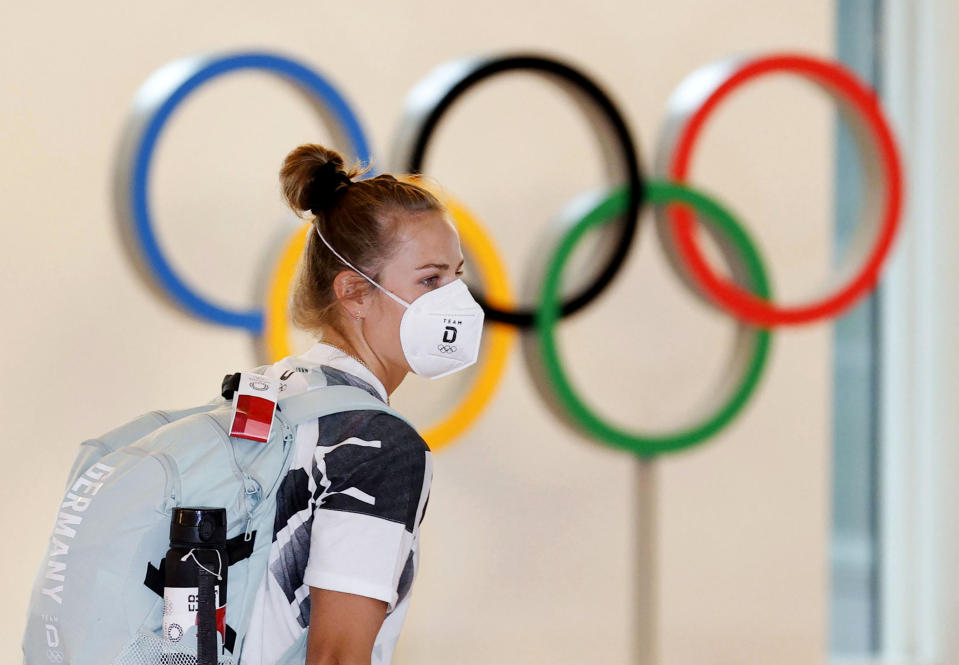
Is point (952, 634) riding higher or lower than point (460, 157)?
lower

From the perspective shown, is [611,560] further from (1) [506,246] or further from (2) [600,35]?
(2) [600,35]

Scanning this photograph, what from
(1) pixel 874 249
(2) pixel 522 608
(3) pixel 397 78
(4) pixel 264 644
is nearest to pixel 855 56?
(1) pixel 874 249

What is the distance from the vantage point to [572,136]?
10.3 ft

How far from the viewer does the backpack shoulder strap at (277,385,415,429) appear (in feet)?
4.36

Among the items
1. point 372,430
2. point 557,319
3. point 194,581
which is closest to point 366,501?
point 372,430

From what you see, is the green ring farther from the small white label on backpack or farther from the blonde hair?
the small white label on backpack

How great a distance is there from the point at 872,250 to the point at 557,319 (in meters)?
1.02

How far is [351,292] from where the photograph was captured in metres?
1.55

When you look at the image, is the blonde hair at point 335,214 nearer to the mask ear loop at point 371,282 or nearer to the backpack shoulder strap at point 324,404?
the mask ear loop at point 371,282

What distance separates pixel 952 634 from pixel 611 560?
141 centimetres

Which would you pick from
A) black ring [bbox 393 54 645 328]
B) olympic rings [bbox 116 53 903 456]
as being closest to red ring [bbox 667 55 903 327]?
olympic rings [bbox 116 53 903 456]

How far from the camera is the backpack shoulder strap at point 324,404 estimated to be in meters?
1.33

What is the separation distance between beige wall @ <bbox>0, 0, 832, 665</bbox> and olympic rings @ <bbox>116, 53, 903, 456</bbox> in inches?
3.1

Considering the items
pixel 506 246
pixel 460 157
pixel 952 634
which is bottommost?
pixel 952 634
